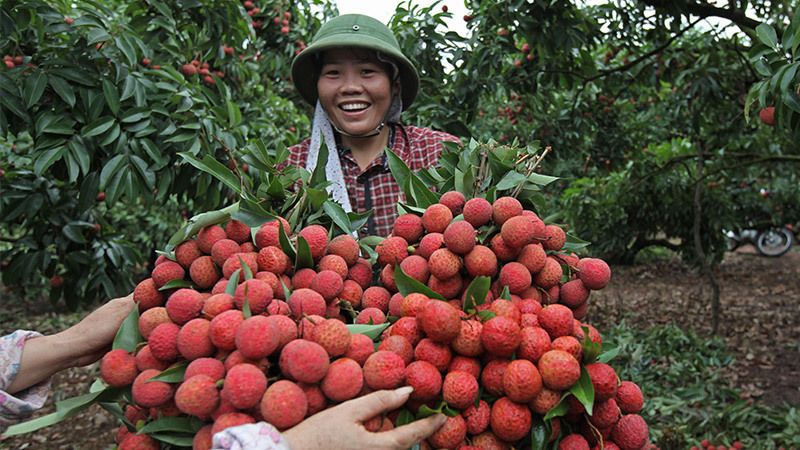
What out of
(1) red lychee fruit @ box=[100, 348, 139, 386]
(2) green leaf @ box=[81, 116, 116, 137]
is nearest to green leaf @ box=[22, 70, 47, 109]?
(2) green leaf @ box=[81, 116, 116, 137]

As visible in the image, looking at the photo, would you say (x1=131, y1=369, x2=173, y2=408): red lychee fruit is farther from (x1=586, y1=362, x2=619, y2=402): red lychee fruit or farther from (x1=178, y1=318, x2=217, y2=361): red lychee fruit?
(x1=586, y1=362, x2=619, y2=402): red lychee fruit

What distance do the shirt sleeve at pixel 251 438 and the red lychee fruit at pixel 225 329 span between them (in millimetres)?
160

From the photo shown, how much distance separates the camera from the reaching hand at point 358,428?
0.82 metres

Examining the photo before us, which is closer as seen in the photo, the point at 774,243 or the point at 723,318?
the point at 723,318

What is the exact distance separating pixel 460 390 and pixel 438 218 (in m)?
0.40

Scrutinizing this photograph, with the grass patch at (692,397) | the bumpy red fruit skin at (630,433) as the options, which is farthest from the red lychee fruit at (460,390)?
the grass patch at (692,397)

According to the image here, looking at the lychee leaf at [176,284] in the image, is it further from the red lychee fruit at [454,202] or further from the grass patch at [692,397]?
the grass patch at [692,397]

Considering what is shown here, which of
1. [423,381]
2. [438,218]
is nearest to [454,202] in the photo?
[438,218]

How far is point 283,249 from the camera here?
1.14 m

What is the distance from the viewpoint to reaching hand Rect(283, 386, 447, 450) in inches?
32.4

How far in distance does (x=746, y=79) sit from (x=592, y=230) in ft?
7.49

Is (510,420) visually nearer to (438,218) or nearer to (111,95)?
(438,218)

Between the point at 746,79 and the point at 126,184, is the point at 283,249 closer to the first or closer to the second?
the point at 126,184

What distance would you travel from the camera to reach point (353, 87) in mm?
1877
